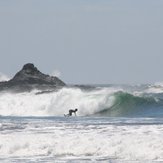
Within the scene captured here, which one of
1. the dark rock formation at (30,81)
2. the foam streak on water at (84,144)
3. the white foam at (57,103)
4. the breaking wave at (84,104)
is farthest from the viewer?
the dark rock formation at (30,81)

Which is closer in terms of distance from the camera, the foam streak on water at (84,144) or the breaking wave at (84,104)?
the foam streak on water at (84,144)

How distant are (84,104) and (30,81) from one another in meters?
24.3

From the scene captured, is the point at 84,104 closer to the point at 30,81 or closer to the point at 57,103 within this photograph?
the point at 57,103

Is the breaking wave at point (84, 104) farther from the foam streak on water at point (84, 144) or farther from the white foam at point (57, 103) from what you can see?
the foam streak on water at point (84, 144)

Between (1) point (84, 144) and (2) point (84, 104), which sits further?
(2) point (84, 104)

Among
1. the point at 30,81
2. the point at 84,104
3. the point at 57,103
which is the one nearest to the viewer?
the point at 84,104

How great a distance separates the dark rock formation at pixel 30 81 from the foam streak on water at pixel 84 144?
38124 mm

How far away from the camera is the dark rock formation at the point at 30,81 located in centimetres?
6762

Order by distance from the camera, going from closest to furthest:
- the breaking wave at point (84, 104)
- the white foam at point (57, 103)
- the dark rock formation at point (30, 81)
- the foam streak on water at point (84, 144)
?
the foam streak on water at point (84, 144) < the breaking wave at point (84, 104) < the white foam at point (57, 103) < the dark rock formation at point (30, 81)

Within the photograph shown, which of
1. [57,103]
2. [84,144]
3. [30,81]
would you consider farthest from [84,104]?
[84,144]

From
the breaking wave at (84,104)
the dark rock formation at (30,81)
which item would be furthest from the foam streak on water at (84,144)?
the dark rock formation at (30,81)

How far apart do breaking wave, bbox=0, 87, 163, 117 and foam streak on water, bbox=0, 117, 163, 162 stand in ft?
49.7

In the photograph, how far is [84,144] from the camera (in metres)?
23.7

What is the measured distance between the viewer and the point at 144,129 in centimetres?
2678
